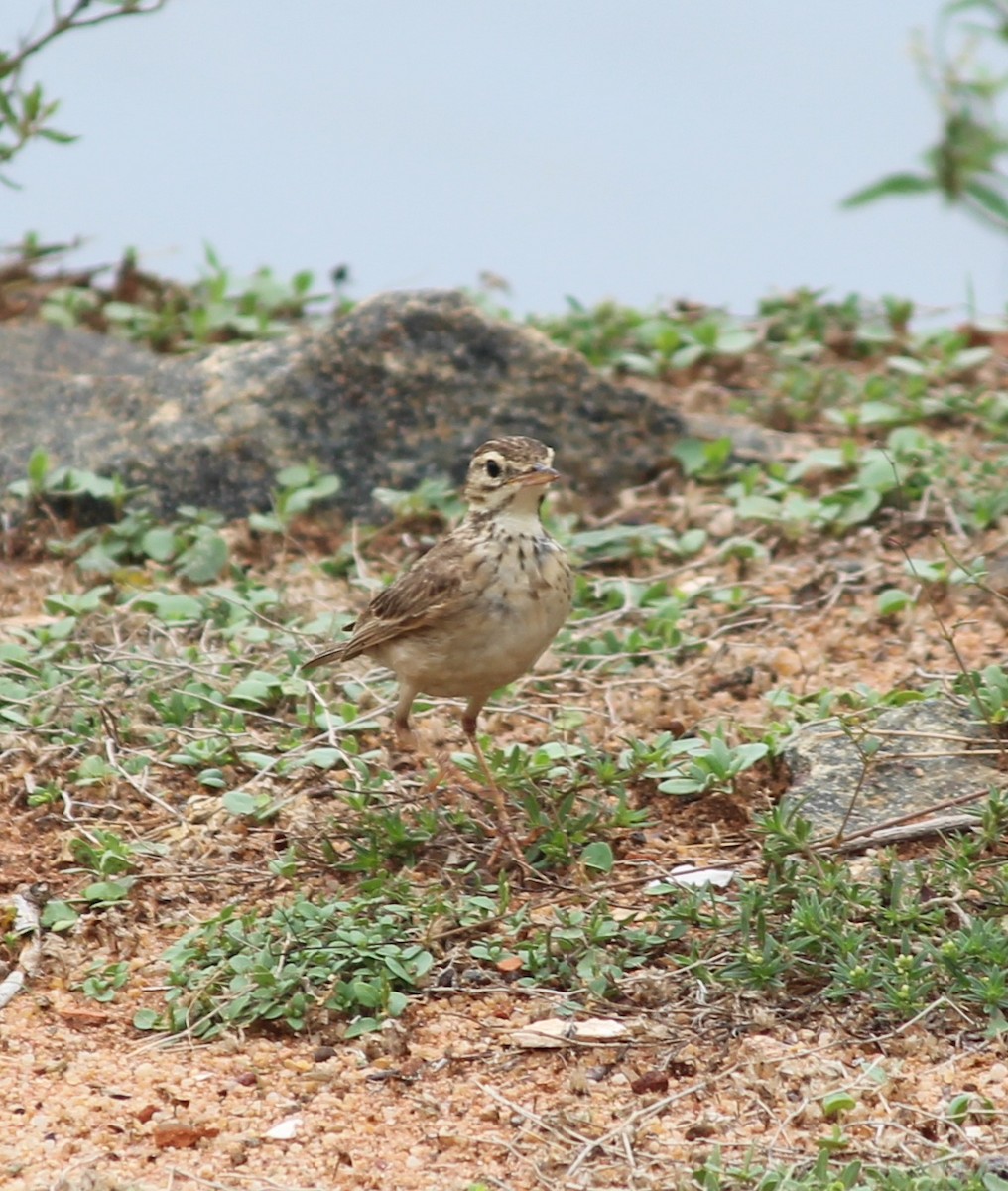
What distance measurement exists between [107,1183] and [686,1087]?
133 centimetres

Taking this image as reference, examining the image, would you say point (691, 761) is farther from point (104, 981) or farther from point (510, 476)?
point (104, 981)

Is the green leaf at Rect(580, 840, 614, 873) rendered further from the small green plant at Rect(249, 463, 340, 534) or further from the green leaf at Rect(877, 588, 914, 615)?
the small green plant at Rect(249, 463, 340, 534)

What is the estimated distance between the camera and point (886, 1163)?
156 inches

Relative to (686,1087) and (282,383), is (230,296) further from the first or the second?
(686,1087)

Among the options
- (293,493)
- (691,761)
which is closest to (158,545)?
(293,493)

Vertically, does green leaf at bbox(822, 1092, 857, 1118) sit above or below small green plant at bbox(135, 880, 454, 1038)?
above

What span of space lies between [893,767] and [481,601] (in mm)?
1329

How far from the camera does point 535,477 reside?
19.4ft

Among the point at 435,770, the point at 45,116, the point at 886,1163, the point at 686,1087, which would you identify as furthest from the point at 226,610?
the point at 886,1163

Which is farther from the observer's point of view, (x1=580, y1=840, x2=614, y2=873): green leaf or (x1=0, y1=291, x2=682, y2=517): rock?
(x1=0, y1=291, x2=682, y2=517): rock

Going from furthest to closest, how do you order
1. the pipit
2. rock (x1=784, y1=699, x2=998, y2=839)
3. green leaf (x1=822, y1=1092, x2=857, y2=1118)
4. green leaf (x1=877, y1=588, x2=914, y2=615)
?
green leaf (x1=877, y1=588, x2=914, y2=615) → the pipit → rock (x1=784, y1=699, x2=998, y2=839) → green leaf (x1=822, y1=1092, x2=857, y2=1118)

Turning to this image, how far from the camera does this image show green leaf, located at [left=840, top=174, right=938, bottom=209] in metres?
8.20

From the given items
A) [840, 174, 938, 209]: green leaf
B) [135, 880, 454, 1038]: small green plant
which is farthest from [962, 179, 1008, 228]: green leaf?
[135, 880, 454, 1038]: small green plant

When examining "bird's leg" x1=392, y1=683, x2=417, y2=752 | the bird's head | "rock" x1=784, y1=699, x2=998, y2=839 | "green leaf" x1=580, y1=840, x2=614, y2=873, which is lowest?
"bird's leg" x1=392, y1=683, x2=417, y2=752
